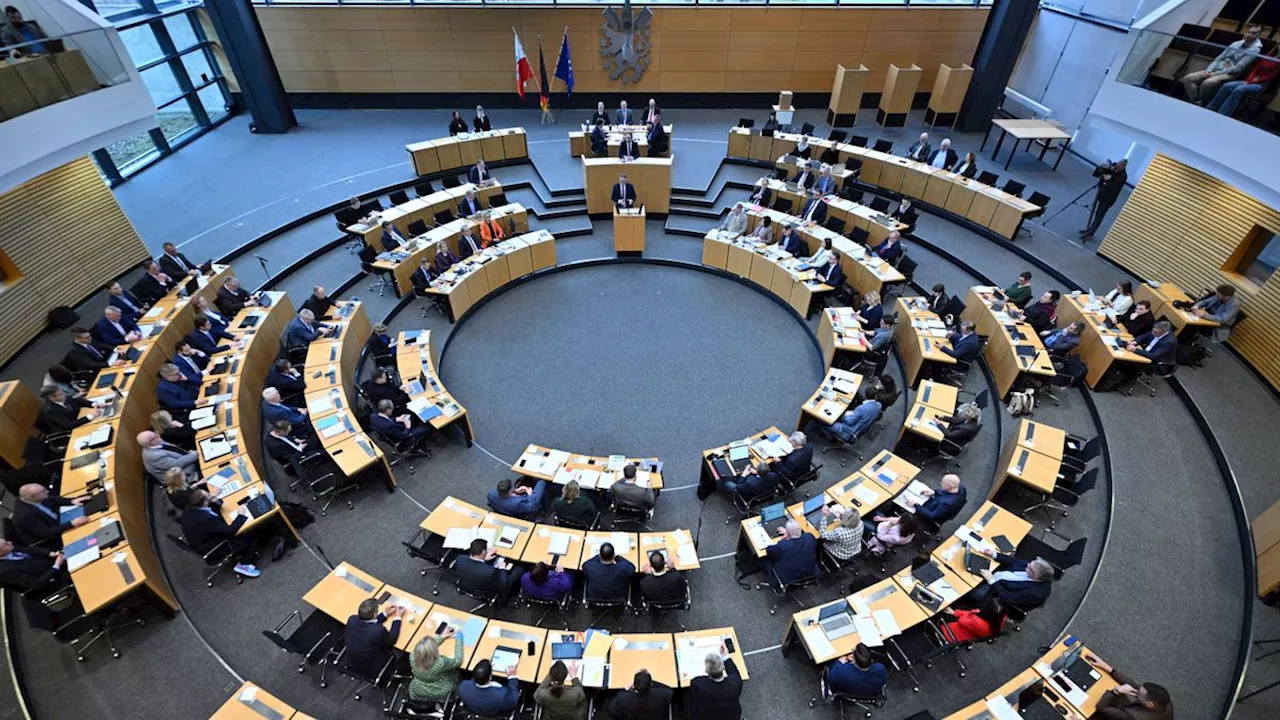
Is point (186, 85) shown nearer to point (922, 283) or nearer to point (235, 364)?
point (235, 364)

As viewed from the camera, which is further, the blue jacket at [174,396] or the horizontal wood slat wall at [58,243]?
the horizontal wood slat wall at [58,243]

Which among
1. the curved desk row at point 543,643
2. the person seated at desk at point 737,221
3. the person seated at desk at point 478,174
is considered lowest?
the curved desk row at point 543,643

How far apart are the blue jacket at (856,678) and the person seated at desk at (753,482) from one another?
2.74 metres

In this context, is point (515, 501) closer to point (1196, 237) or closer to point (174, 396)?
point (174, 396)

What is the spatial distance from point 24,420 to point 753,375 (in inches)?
503

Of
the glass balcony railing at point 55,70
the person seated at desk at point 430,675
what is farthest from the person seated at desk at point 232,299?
the person seated at desk at point 430,675

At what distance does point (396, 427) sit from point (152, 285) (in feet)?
22.6

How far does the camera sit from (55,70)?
34.9 ft

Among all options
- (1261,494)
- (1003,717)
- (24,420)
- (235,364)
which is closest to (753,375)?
(1003,717)

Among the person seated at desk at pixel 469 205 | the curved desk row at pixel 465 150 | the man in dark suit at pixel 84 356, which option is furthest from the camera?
→ the curved desk row at pixel 465 150

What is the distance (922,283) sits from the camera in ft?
46.8

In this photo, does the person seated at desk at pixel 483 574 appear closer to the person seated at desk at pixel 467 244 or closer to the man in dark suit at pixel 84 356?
the man in dark suit at pixel 84 356

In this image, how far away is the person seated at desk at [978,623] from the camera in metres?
6.76

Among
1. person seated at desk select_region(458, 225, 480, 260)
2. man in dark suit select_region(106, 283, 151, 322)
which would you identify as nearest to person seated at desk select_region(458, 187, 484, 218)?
person seated at desk select_region(458, 225, 480, 260)
